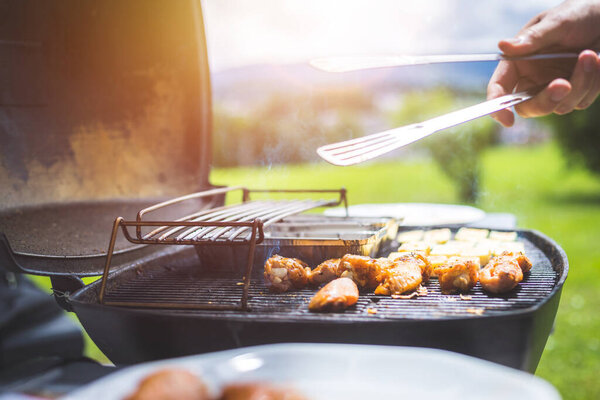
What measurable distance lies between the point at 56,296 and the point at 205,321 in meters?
0.88

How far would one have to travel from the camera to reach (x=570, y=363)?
5.27m

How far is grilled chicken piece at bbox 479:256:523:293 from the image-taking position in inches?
70.1

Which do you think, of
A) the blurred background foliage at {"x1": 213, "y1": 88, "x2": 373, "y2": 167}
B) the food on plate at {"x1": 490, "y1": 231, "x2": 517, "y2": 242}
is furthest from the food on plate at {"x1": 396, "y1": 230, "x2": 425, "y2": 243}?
the blurred background foliage at {"x1": 213, "y1": 88, "x2": 373, "y2": 167}

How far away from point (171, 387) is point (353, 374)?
35 cm

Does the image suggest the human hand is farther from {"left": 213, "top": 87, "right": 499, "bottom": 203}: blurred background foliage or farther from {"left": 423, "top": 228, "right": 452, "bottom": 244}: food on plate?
{"left": 213, "top": 87, "right": 499, "bottom": 203}: blurred background foliage

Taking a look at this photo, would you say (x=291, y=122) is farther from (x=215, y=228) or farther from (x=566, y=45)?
(x=215, y=228)

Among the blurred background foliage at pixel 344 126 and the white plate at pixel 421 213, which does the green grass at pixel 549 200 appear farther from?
the blurred background foliage at pixel 344 126

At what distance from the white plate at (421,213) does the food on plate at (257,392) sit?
6.73 ft

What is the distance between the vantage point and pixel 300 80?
1280cm

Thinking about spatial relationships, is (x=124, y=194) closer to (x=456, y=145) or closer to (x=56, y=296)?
(x=56, y=296)

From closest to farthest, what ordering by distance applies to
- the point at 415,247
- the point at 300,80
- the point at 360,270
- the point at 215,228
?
the point at 360,270 < the point at 215,228 < the point at 415,247 < the point at 300,80

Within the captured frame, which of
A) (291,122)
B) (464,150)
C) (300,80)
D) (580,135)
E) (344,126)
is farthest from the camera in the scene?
(300,80)

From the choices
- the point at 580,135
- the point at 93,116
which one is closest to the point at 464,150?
the point at 580,135

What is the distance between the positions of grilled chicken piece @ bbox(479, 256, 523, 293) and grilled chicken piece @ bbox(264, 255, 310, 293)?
69 cm
